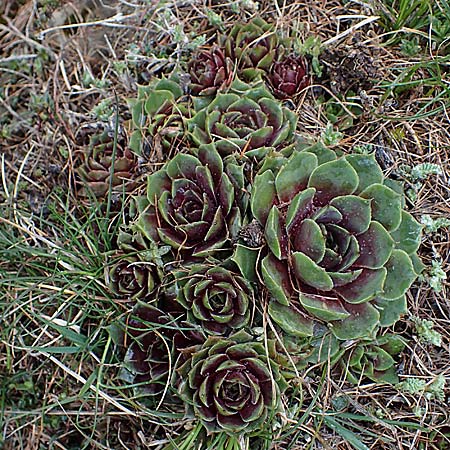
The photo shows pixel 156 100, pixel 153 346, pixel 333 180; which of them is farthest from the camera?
pixel 156 100

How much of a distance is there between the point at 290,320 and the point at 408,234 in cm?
49

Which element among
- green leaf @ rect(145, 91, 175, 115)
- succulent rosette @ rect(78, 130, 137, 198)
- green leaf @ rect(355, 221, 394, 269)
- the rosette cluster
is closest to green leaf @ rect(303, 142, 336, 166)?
the rosette cluster

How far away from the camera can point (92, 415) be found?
2.04 metres

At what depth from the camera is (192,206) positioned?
181 cm

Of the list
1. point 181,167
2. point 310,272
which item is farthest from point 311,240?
point 181,167

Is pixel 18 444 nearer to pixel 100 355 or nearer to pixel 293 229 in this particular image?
pixel 100 355

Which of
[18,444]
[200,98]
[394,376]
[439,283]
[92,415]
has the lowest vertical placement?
[18,444]

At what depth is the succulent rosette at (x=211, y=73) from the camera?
209cm

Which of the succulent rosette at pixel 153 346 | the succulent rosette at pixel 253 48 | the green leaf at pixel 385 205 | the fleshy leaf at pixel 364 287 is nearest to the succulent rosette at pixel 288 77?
the succulent rosette at pixel 253 48

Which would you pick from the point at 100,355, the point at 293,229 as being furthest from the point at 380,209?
the point at 100,355

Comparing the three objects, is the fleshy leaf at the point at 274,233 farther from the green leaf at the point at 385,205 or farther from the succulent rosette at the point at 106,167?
the succulent rosette at the point at 106,167

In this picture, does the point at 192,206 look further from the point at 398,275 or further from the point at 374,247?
the point at 398,275

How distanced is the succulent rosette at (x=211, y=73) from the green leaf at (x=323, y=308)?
35.5 inches

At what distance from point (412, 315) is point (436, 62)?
0.95m
